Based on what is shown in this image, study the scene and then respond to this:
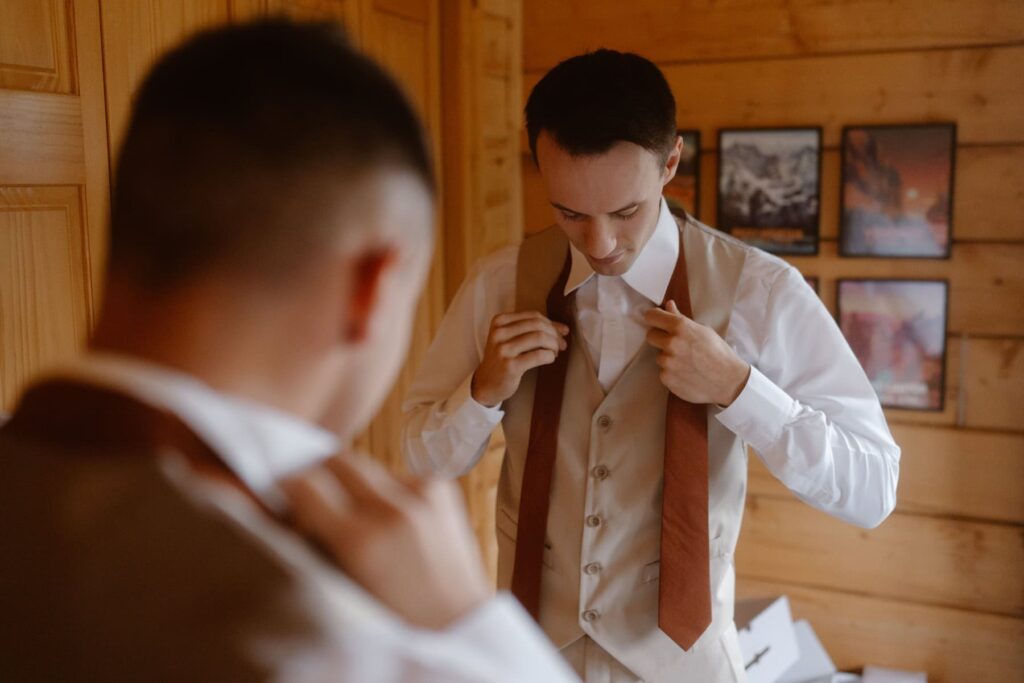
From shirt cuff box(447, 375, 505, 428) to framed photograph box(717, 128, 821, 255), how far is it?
53.5 inches

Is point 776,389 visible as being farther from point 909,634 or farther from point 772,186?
point 909,634

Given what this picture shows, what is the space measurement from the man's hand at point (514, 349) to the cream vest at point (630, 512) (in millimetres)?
84

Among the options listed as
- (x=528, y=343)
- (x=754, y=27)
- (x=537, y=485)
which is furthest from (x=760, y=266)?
(x=754, y=27)

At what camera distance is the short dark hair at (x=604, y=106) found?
4.77ft

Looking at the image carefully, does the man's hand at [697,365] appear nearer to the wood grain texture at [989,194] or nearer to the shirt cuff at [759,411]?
the shirt cuff at [759,411]

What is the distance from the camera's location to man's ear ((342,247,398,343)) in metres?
0.59

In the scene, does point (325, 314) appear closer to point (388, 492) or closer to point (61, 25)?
point (388, 492)

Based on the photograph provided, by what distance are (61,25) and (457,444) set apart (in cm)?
97

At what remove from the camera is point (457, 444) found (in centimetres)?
162

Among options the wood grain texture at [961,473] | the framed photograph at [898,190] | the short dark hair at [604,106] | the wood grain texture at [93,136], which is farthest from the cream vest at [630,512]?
the wood grain texture at [961,473]

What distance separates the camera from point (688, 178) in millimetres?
2719

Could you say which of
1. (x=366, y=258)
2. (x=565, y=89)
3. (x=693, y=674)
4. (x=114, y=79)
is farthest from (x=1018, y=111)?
(x=366, y=258)

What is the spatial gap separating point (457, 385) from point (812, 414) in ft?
2.06

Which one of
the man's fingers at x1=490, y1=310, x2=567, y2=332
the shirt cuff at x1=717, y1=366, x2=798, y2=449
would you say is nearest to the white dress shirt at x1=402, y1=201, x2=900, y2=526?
the shirt cuff at x1=717, y1=366, x2=798, y2=449
